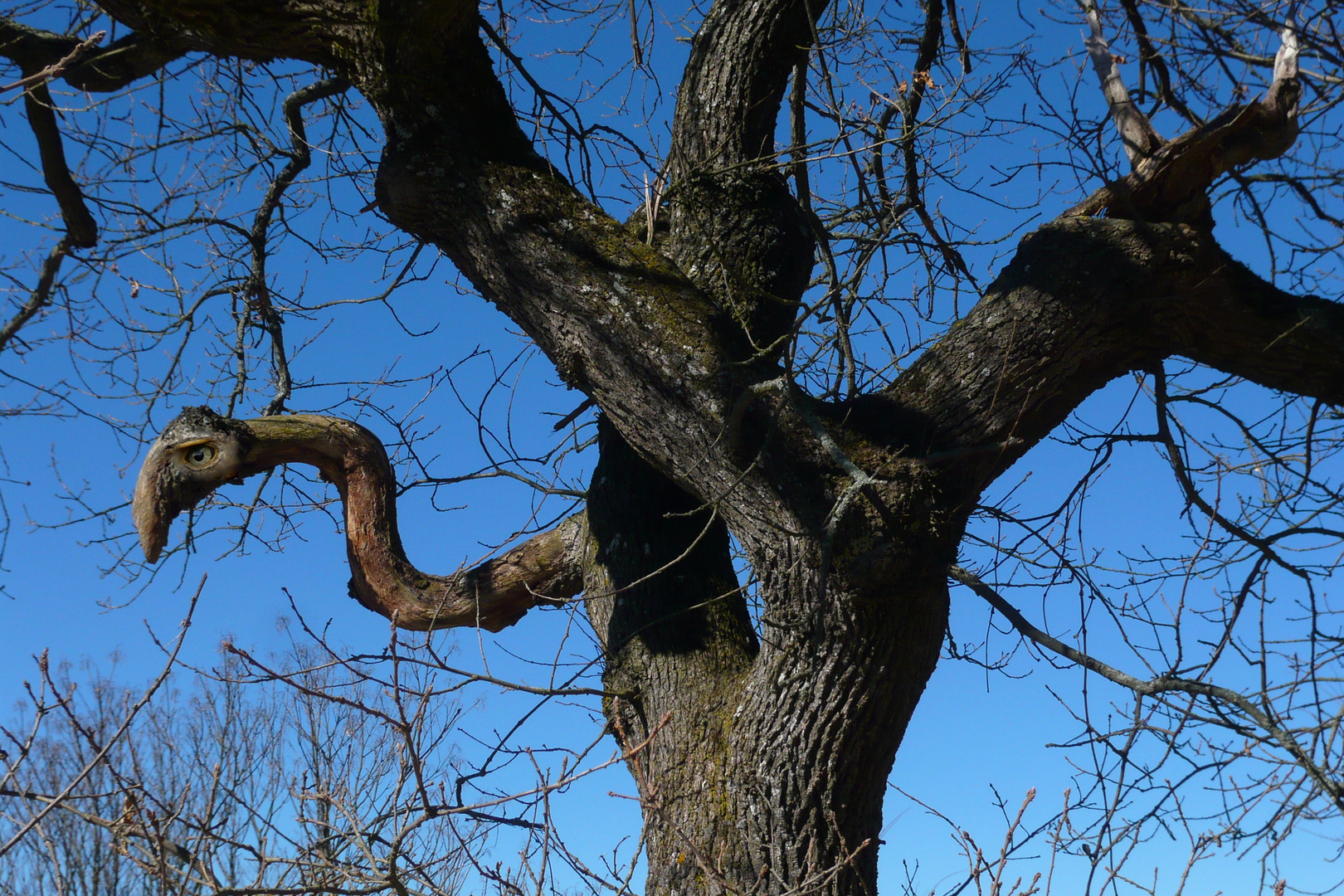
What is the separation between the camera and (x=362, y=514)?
399 centimetres

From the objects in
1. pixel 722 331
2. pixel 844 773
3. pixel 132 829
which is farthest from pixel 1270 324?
pixel 132 829

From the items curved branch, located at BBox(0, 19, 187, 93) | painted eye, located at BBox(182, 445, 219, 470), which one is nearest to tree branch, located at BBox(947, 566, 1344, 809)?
painted eye, located at BBox(182, 445, 219, 470)

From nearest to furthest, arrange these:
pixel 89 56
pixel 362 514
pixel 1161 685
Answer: pixel 1161 685, pixel 89 56, pixel 362 514

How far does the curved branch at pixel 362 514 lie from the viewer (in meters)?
3.67

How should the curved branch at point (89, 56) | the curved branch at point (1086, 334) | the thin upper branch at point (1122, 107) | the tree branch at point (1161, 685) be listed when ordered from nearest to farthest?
the tree branch at point (1161, 685) < the curved branch at point (1086, 334) < the thin upper branch at point (1122, 107) < the curved branch at point (89, 56)

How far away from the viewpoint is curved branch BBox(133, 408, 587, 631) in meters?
3.67

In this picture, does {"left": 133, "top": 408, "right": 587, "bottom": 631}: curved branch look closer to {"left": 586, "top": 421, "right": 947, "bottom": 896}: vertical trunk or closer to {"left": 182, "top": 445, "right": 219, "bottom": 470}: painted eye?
{"left": 182, "top": 445, "right": 219, "bottom": 470}: painted eye

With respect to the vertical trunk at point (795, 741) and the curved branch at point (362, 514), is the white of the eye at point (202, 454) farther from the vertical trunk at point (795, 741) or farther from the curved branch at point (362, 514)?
the vertical trunk at point (795, 741)

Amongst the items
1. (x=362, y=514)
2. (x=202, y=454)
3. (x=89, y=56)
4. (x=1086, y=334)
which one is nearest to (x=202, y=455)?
(x=202, y=454)

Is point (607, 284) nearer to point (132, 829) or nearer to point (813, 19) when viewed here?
point (813, 19)

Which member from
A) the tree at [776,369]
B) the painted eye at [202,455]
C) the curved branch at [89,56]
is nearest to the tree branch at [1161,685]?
the tree at [776,369]

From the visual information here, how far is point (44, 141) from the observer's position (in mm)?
4027

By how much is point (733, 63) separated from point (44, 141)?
2.84 m

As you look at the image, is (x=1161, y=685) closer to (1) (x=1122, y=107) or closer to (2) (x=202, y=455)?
(1) (x=1122, y=107)
